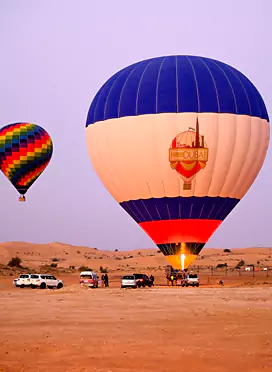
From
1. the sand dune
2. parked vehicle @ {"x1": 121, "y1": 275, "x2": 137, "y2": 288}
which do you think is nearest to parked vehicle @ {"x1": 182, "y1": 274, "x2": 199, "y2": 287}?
parked vehicle @ {"x1": 121, "y1": 275, "x2": 137, "y2": 288}

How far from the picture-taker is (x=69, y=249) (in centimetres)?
16125

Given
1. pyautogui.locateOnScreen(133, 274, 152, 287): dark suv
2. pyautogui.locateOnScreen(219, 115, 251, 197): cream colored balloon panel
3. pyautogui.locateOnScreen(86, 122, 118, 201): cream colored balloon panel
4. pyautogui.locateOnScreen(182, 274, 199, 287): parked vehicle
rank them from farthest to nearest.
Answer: pyautogui.locateOnScreen(133, 274, 152, 287): dark suv < pyautogui.locateOnScreen(182, 274, 199, 287): parked vehicle < pyautogui.locateOnScreen(86, 122, 118, 201): cream colored balloon panel < pyautogui.locateOnScreen(219, 115, 251, 197): cream colored balloon panel

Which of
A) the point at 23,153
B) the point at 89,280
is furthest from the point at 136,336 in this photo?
the point at 23,153

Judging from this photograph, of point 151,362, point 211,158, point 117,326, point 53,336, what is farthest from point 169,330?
point 211,158

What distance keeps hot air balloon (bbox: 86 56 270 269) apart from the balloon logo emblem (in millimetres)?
62

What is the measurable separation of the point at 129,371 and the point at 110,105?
35.8 m

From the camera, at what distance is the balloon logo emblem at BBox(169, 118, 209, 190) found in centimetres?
4700

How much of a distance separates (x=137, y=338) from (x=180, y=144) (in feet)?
96.2

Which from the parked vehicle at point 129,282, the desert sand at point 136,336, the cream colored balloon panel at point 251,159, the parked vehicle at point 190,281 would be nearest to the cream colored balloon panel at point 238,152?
the cream colored balloon panel at point 251,159

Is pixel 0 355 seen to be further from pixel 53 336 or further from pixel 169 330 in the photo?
pixel 169 330

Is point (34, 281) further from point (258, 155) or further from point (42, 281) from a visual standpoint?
point (258, 155)

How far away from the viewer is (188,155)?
47531 mm

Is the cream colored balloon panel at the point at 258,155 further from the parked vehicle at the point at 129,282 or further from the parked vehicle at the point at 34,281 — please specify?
the parked vehicle at the point at 34,281

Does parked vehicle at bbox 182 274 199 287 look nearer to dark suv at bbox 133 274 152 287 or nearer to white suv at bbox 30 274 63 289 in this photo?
dark suv at bbox 133 274 152 287
